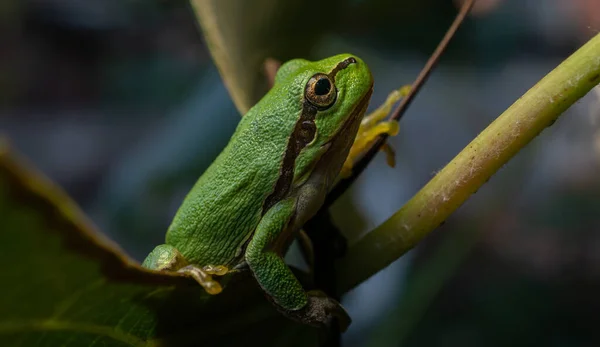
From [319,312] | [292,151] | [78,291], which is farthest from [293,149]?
[78,291]

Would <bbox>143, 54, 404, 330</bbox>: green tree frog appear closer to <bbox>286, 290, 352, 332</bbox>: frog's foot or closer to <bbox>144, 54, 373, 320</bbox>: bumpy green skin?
<bbox>144, 54, 373, 320</bbox>: bumpy green skin

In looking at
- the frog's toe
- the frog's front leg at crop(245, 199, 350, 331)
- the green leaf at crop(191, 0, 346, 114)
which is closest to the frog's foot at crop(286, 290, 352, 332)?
the frog's front leg at crop(245, 199, 350, 331)

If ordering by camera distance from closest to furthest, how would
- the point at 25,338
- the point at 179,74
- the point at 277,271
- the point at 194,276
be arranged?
the point at 25,338
the point at 194,276
the point at 277,271
the point at 179,74

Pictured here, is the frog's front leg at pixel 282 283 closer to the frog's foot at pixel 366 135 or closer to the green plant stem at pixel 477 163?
the green plant stem at pixel 477 163

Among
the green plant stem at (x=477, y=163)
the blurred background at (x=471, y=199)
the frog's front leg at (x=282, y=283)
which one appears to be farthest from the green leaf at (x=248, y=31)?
the green plant stem at (x=477, y=163)

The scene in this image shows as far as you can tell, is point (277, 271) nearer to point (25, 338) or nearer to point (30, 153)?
point (25, 338)

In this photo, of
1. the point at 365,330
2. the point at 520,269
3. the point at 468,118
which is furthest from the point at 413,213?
the point at 520,269
